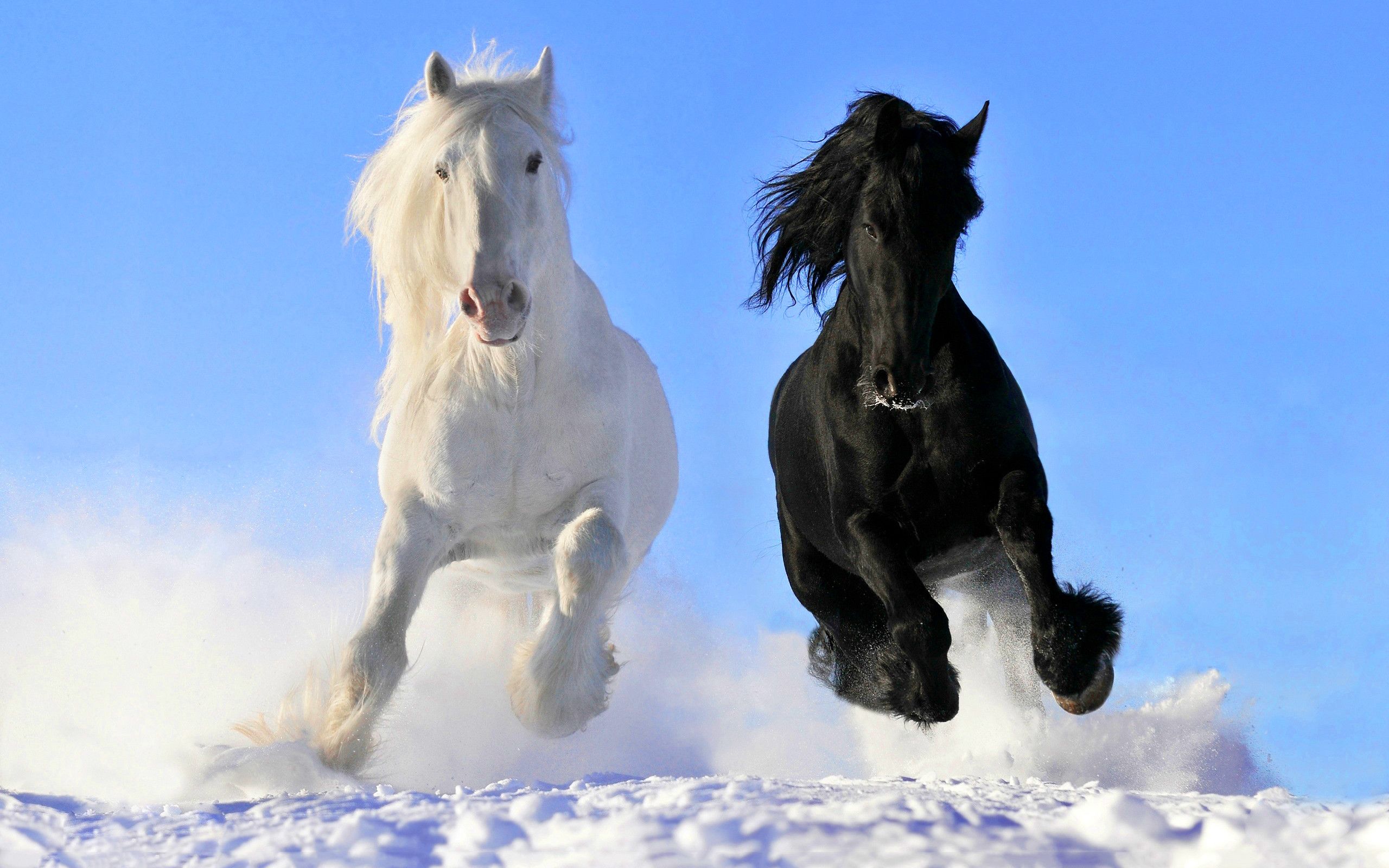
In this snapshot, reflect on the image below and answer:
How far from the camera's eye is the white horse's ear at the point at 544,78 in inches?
201

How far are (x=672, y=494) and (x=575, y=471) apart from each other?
130cm

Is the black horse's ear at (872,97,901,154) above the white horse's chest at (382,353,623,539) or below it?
above

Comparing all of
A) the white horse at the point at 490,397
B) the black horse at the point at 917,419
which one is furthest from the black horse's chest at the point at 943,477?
the white horse at the point at 490,397

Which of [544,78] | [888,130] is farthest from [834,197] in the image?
[544,78]

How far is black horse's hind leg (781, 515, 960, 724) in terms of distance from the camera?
13.3 feet

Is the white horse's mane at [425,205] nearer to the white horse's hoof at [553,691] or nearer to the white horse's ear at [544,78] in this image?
the white horse's ear at [544,78]

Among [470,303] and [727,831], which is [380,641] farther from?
[727,831]

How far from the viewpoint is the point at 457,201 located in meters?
4.50

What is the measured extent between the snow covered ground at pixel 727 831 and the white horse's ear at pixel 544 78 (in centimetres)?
293

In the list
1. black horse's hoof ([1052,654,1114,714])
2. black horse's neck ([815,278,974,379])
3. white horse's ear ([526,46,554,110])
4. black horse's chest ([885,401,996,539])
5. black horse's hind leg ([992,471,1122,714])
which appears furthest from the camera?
white horse's ear ([526,46,554,110])

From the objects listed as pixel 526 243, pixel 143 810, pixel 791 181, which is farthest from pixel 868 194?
pixel 143 810

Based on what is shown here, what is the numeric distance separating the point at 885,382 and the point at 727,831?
172 centimetres

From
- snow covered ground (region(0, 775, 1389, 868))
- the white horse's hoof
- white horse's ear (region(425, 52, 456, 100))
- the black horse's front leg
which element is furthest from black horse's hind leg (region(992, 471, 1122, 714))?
white horse's ear (region(425, 52, 456, 100))

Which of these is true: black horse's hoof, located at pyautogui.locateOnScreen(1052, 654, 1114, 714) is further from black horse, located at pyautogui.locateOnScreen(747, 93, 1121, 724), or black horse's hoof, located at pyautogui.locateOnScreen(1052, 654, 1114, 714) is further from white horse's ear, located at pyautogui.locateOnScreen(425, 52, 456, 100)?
white horse's ear, located at pyautogui.locateOnScreen(425, 52, 456, 100)
